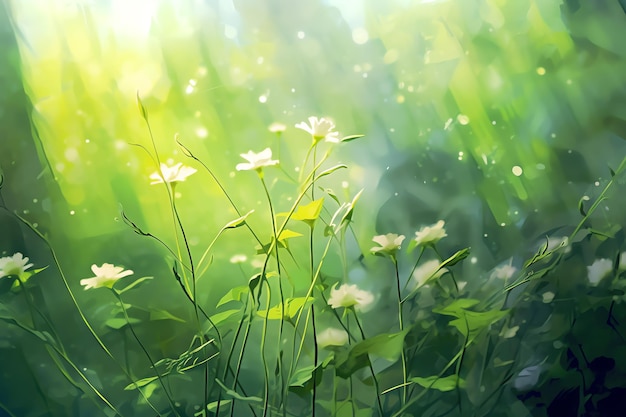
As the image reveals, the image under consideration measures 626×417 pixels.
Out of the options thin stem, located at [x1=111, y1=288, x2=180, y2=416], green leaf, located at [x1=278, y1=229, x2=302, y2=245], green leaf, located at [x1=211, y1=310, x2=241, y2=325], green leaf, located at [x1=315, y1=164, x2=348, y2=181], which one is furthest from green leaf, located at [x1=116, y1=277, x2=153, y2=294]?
green leaf, located at [x1=315, y1=164, x2=348, y2=181]

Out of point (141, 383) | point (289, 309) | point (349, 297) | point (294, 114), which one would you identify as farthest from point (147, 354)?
point (294, 114)

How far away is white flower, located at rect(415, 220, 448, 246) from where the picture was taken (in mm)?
959

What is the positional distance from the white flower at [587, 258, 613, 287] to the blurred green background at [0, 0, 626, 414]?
0.29ft

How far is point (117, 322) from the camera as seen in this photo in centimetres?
95

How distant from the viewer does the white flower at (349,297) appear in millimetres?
940

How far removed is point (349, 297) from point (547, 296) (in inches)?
14.0

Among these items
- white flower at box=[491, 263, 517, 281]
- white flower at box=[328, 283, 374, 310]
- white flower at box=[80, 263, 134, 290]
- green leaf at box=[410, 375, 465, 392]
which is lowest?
green leaf at box=[410, 375, 465, 392]

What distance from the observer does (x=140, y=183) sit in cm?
95

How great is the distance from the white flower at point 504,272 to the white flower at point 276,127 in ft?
1.46

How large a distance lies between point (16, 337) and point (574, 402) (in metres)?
0.98

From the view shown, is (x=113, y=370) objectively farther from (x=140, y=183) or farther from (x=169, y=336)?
(x=140, y=183)

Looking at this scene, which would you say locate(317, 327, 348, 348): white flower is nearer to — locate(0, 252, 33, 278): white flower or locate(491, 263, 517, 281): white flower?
locate(491, 263, 517, 281): white flower

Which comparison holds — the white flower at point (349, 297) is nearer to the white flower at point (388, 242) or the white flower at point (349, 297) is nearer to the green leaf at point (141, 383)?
the white flower at point (388, 242)

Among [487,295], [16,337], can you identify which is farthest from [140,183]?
[487,295]
